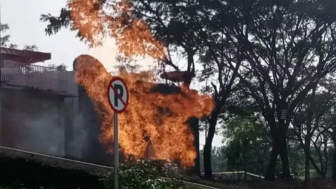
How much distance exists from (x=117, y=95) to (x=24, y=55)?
56.6 ft

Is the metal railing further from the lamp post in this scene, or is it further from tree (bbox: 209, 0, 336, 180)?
the lamp post

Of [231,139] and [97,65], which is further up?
[97,65]

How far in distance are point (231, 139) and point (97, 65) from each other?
1814 cm

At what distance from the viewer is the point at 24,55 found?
87.5ft

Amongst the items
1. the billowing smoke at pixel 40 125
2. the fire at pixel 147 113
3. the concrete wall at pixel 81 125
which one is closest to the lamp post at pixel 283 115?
the fire at pixel 147 113

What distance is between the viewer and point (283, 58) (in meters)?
26.1

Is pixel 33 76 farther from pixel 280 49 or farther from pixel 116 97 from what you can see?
pixel 116 97

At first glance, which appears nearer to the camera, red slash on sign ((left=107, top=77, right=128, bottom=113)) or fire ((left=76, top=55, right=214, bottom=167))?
red slash on sign ((left=107, top=77, right=128, bottom=113))

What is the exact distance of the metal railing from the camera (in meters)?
22.7

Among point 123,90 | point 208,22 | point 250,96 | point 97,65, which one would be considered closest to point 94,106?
point 97,65

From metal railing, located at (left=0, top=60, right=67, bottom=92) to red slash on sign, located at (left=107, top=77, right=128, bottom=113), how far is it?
12.7 metres

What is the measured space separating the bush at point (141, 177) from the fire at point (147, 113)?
28.2 feet

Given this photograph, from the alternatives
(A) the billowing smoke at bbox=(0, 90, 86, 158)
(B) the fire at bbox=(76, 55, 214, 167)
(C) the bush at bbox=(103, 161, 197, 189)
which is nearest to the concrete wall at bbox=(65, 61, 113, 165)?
(A) the billowing smoke at bbox=(0, 90, 86, 158)

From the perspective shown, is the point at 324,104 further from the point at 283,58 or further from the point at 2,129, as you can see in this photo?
the point at 2,129
